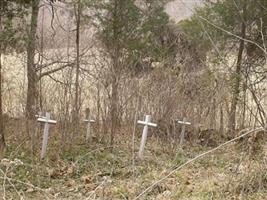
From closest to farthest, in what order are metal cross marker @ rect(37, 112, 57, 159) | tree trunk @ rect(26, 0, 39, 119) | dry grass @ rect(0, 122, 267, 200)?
dry grass @ rect(0, 122, 267, 200)
metal cross marker @ rect(37, 112, 57, 159)
tree trunk @ rect(26, 0, 39, 119)

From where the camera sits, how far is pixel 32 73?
36.9 ft

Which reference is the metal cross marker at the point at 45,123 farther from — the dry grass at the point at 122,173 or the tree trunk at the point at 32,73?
the tree trunk at the point at 32,73

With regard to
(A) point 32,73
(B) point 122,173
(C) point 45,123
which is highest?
(A) point 32,73

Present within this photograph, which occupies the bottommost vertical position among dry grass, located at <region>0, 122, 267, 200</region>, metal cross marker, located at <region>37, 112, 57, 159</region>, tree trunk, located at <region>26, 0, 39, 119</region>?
dry grass, located at <region>0, 122, 267, 200</region>

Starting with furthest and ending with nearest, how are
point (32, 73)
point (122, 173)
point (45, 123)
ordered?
point (32, 73)
point (45, 123)
point (122, 173)

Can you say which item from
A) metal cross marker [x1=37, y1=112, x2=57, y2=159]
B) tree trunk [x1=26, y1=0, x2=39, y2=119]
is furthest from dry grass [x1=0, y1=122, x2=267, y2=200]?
tree trunk [x1=26, y1=0, x2=39, y2=119]

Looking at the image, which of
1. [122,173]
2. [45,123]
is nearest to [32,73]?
[45,123]

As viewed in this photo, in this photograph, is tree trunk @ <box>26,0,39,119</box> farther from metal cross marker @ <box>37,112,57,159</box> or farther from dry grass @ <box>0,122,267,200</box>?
metal cross marker @ <box>37,112,57,159</box>

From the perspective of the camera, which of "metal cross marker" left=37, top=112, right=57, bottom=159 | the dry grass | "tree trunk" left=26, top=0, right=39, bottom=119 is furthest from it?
"tree trunk" left=26, top=0, right=39, bottom=119

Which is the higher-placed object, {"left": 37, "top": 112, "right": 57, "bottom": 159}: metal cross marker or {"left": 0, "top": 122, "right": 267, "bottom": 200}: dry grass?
{"left": 37, "top": 112, "right": 57, "bottom": 159}: metal cross marker

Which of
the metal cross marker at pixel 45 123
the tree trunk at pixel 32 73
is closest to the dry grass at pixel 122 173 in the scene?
the metal cross marker at pixel 45 123

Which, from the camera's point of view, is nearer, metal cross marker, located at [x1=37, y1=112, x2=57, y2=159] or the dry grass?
the dry grass

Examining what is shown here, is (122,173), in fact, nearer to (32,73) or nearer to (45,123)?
(45,123)

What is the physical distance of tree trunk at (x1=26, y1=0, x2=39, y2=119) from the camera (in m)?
10.4
